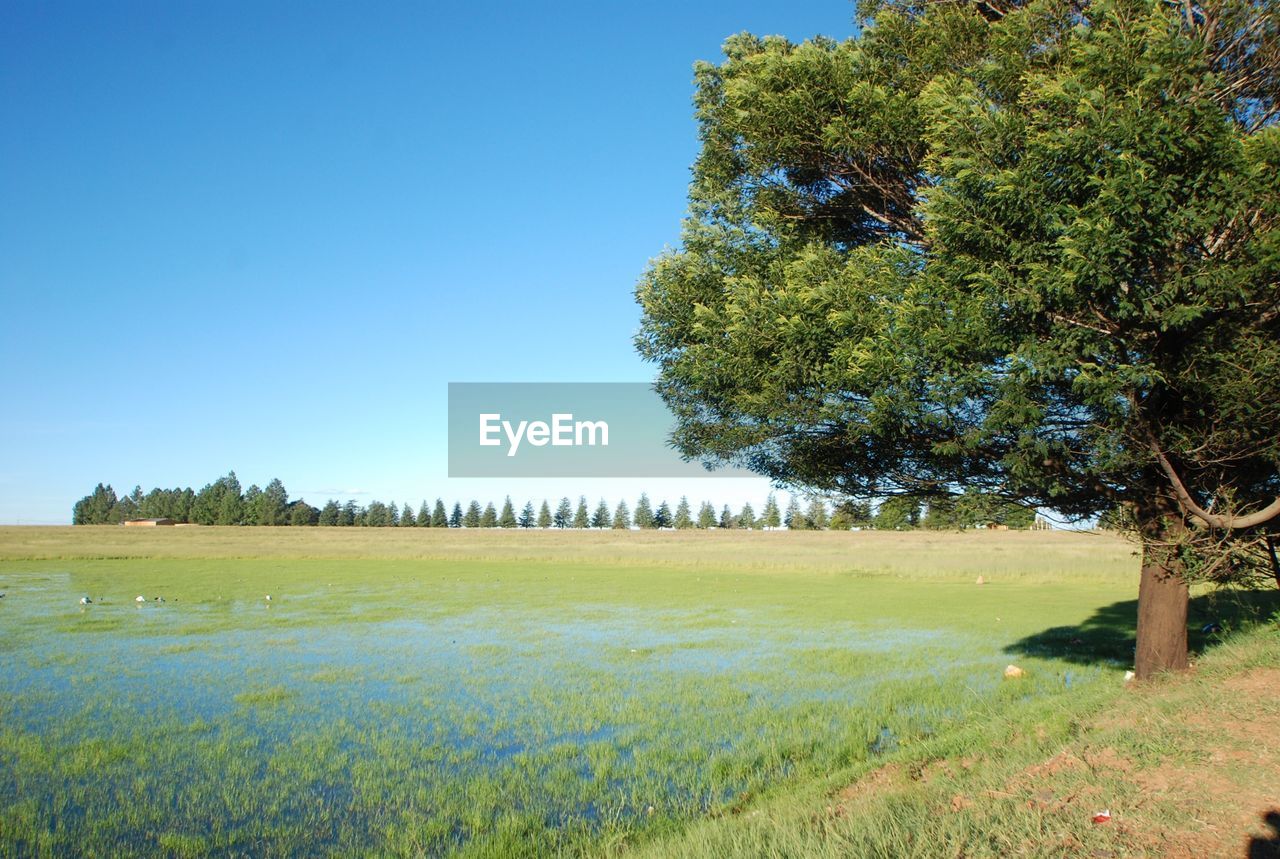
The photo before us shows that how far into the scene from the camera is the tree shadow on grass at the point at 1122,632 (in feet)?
65.5

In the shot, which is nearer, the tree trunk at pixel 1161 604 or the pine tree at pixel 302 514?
the tree trunk at pixel 1161 604

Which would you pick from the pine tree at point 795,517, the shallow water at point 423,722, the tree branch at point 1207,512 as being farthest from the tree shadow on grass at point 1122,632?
the pine tree at point 795,517

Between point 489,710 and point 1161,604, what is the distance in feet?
41.0

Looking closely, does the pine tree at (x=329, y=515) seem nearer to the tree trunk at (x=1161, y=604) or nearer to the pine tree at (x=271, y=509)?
the pine tree at (x=271, y=509)

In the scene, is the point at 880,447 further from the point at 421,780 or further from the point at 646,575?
the point at 646,575

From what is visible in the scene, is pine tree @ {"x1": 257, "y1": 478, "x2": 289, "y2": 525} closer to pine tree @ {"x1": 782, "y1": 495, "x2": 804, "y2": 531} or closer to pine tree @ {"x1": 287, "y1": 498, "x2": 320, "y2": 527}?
pine tree @ {"x1": 287, "y1": 498, "x2": 320, "y2": 527}

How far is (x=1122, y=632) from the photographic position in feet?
83.8

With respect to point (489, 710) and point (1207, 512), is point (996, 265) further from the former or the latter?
point (489, 710)

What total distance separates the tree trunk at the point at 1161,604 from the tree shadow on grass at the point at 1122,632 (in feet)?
13.6

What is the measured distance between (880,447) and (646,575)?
43245 mm

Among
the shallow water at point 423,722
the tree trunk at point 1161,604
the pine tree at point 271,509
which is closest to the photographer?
the shallow water at point 423,722

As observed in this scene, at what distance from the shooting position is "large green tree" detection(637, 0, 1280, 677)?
8.88 m

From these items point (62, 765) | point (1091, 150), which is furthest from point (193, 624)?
point (1091, 150)

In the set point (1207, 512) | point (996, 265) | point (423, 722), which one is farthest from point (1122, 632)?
point (423, 722)
